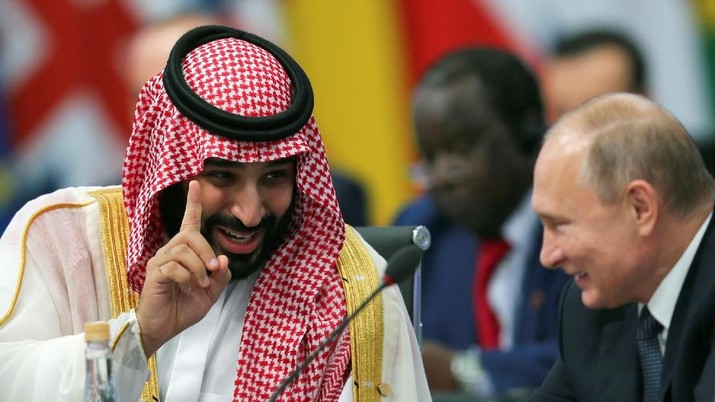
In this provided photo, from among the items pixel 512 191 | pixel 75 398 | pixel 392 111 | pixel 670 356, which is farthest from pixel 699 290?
pixel 392 111

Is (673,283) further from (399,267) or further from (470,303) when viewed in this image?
(470,303)

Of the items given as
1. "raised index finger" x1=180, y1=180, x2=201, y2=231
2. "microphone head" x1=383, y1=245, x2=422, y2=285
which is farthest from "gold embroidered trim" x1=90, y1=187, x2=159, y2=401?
"microphone head" x1=383, y1=245, x2=422, y2=285

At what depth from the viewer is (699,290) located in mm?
3393

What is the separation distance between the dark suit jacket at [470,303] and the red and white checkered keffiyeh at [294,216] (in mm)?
1536

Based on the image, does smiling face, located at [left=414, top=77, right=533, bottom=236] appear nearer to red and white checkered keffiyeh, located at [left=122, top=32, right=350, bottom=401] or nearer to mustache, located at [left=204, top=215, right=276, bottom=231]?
red and white checkered keffiyeh, located at [left=122, top=32, right=350, bottom=401]

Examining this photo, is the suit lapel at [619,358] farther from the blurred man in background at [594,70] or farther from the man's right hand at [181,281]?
the blurred man in background at [594,70]

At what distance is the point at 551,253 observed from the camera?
3.61 metres

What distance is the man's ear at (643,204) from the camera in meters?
3.47

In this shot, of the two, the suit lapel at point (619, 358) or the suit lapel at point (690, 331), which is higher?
the suit lapel at point (690, 331)

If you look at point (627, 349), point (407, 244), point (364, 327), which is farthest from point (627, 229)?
point (364, 327)

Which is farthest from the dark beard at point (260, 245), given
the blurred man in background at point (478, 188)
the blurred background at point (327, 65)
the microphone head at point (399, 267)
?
the blurred background at point (327, 65)

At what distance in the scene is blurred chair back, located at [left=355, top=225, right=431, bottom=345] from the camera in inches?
139

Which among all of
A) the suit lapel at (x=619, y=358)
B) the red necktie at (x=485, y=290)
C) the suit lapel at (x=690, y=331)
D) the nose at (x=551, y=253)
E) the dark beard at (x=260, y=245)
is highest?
the dark beard at (x=260, y=245)

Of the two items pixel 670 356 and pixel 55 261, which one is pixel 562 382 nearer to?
pixel 670 356
